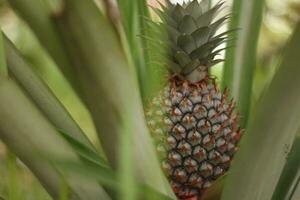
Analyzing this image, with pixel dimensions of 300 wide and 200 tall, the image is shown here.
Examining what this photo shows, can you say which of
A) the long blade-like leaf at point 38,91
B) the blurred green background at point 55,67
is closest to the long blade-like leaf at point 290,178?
the blurred green background at point 55,67

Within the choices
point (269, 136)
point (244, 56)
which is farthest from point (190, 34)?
point (269, 136)

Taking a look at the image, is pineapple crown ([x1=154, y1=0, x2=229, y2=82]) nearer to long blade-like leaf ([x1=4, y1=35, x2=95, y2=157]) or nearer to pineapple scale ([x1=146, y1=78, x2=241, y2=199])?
pineapple scale ([x1=146, y1=78, x2=241, y2=199])

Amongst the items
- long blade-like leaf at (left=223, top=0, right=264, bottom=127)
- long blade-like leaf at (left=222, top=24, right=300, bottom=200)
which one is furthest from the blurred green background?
long blade-like leaf at (left=222, top=24, right=300, bottom=200)

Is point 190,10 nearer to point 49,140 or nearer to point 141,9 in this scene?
point 141,9

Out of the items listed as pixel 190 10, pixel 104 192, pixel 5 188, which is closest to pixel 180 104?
pixel 190 10

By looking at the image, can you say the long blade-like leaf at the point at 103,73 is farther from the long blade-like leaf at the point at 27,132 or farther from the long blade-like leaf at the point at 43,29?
the long blade-like leaf at the point at 43,29

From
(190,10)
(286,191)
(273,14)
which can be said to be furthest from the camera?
(273,14)
